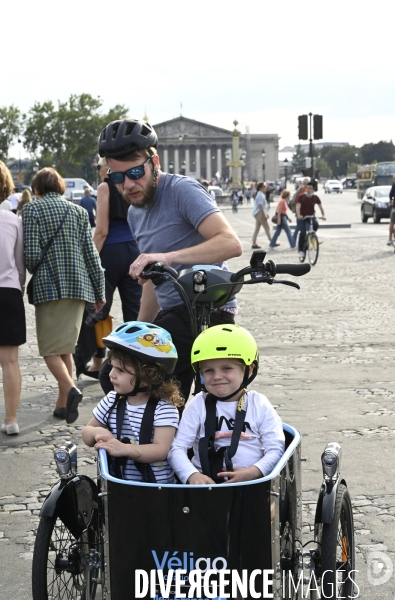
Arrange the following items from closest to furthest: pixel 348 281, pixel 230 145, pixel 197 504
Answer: pixel 197 504
pixel 348 281
pixel 230 145

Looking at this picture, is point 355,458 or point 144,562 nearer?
point 144,562

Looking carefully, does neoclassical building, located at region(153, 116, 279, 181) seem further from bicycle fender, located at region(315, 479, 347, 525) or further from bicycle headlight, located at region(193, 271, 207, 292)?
bicycle fender, located at region(315, 479, 347, 525)

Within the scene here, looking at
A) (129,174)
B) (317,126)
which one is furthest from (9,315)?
(317,126)

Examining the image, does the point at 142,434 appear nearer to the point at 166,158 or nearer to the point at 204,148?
the point at 166,158

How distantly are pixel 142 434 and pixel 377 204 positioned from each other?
35.8 meters

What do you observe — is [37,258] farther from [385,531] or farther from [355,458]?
[385,531]

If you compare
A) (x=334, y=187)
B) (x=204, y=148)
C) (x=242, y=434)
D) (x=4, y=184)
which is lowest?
(x=334, y=187)

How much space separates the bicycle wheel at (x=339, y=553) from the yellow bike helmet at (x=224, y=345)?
56 cm

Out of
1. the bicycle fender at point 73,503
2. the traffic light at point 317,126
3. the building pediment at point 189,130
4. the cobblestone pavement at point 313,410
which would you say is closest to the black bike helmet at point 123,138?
the bicycle fender at point 73,503

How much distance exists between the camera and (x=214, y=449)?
3.48 m

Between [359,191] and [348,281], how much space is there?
5906 cm

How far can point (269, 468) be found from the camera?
3.41m

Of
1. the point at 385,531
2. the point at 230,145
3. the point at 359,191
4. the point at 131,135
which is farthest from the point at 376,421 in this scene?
the point at 230,145

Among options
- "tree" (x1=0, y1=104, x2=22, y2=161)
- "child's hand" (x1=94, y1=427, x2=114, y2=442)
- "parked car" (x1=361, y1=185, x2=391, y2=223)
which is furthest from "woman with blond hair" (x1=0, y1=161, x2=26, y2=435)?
"tree" (x1=0, y1=104, x2=22, y2=161)
